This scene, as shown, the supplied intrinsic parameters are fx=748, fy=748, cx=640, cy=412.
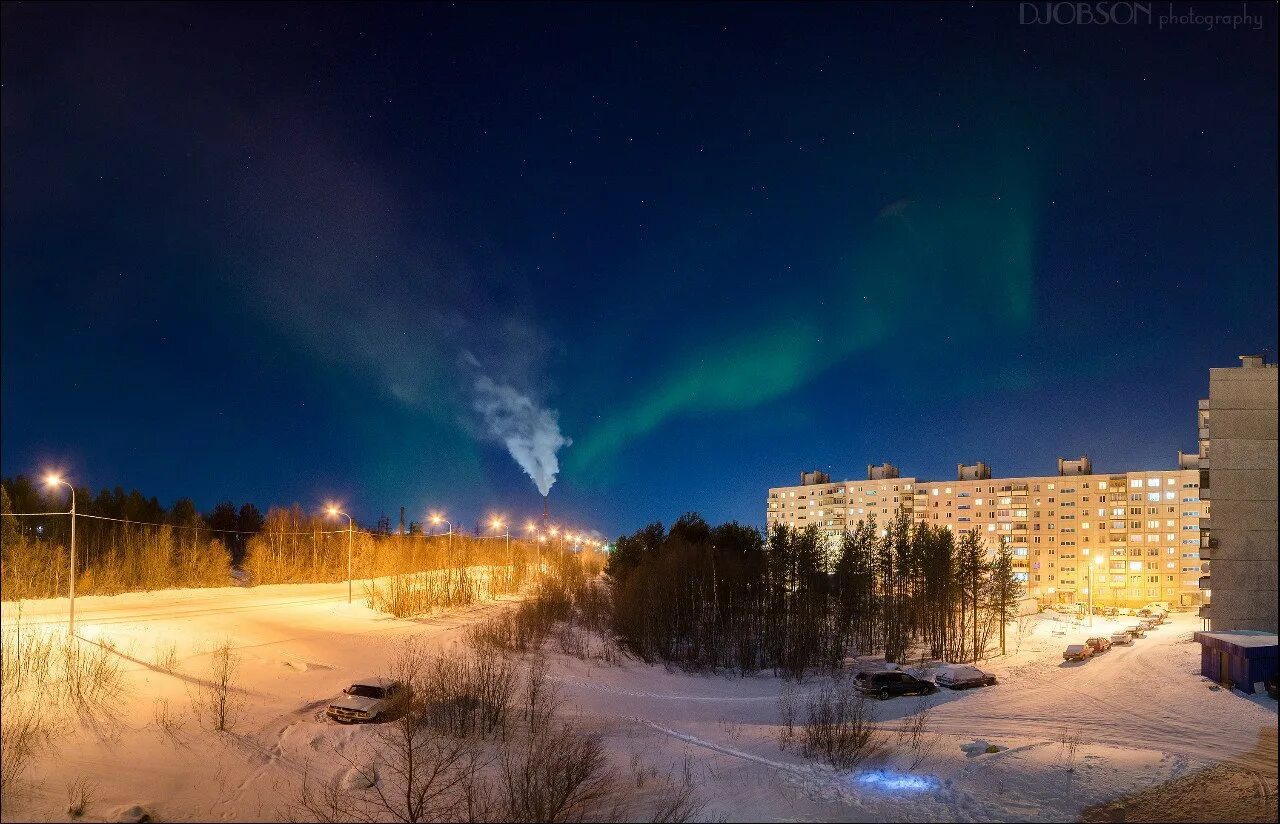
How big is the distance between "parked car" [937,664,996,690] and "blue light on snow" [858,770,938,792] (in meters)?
22.7

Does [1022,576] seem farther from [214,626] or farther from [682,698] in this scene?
[214,626]

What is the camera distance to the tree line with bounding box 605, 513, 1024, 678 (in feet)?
151

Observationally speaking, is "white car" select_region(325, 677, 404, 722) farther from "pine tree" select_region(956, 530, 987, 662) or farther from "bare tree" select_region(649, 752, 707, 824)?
"pine tree" select_region(956, 530, 987, 662)

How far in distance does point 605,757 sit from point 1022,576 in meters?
103

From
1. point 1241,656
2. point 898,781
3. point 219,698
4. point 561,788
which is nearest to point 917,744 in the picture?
point 898,781

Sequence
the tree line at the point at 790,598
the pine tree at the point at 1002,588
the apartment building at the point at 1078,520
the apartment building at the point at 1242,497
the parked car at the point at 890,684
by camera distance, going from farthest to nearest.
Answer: the apartment building at the point at 1078,520 → the pine tree at the point at 1002,588 → the tree line at the point at 790,598 → the parked car at the point at 890,684 → the apartment building at the point at 1242,497

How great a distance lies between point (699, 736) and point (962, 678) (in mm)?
20615

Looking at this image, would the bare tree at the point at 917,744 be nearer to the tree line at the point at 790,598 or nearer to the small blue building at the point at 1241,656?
the small blue building at the point at 1241,656

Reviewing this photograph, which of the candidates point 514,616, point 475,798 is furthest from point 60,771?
point 514,616

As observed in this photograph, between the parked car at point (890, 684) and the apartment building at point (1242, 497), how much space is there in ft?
59.0

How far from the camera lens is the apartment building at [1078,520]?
94625 millimetres

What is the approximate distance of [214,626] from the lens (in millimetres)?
31453

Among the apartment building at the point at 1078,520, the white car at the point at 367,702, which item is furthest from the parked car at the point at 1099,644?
the white car at the point at 367,702

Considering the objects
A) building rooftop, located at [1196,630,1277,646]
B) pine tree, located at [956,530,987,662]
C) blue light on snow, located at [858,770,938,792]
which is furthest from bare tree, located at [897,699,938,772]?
pine tree, located at [956,530,987,662]
